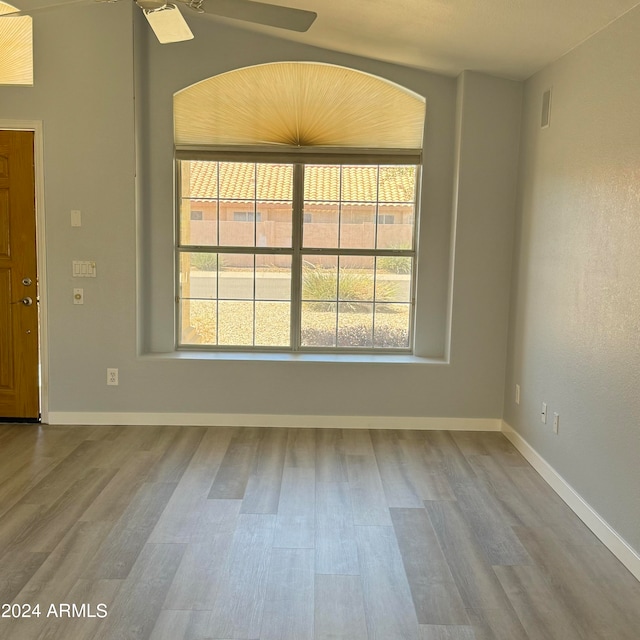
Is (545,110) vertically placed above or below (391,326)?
above

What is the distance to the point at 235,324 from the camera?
191 inches

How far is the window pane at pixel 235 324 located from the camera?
4.82 metres

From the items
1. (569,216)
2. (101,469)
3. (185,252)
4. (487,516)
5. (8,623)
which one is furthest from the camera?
(185,252)

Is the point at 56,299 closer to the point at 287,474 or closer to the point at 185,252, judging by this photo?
the point at 185,252

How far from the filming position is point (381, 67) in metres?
4.50

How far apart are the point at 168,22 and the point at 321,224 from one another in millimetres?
2327

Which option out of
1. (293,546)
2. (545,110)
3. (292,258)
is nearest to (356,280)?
(292,258)

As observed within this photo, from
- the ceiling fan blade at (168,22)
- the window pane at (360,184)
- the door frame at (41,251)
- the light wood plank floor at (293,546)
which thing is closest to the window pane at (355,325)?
the window pane at (360,184)

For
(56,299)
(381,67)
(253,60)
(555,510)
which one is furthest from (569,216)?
(56,299)

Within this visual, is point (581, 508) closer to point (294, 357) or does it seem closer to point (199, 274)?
point (294, 357)

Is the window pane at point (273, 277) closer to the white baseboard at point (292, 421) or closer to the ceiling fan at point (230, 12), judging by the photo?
the white baseboard at point (292, 421)

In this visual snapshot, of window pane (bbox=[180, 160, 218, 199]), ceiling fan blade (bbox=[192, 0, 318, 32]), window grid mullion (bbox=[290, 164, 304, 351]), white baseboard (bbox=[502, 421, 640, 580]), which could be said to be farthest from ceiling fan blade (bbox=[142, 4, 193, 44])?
white baseboard (bbox=[502, 421, 640, 580])

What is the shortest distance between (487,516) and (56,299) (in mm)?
3237

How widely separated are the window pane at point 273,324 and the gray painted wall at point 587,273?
173 centimetres
